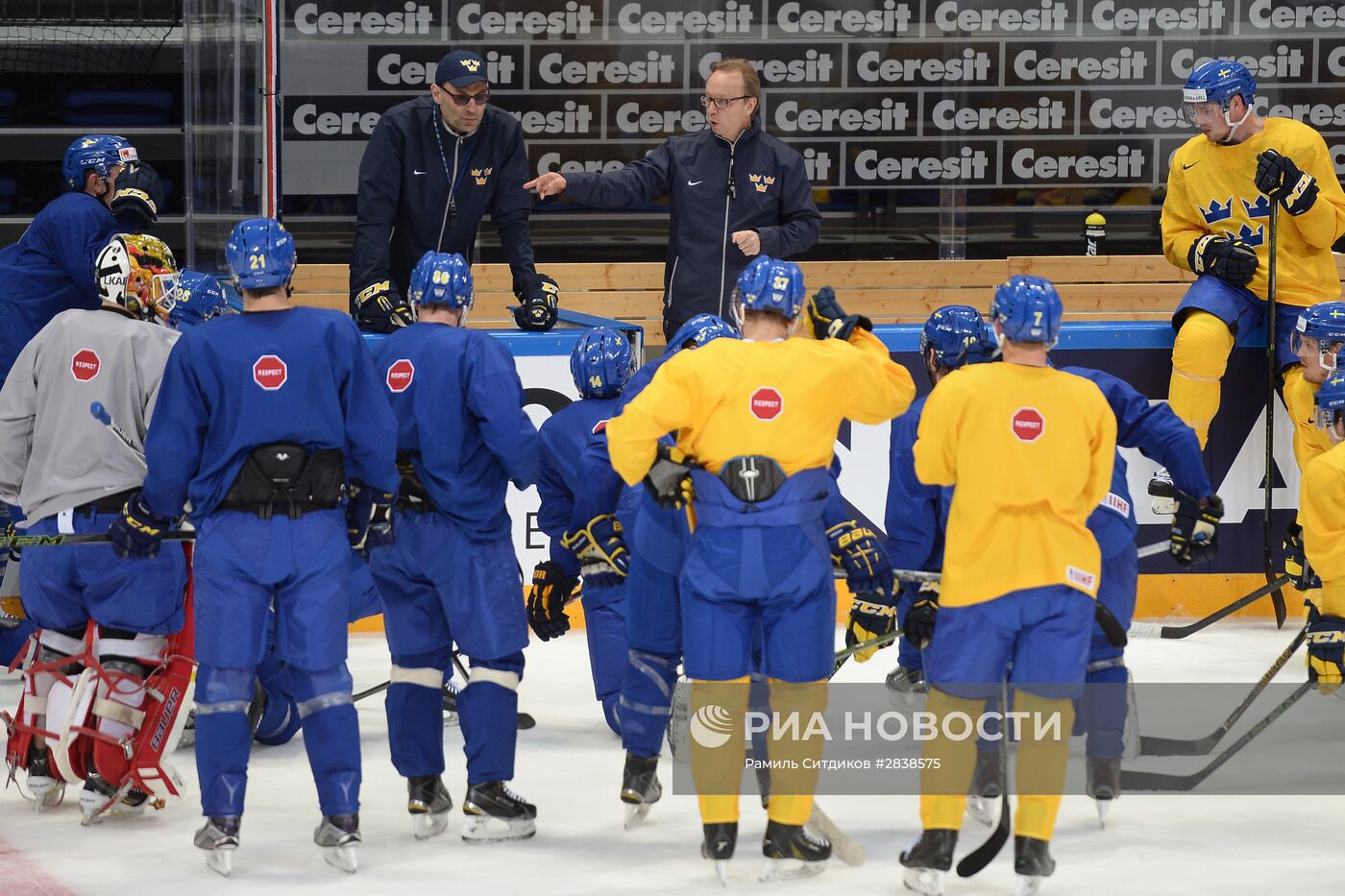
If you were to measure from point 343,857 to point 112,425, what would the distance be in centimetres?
137

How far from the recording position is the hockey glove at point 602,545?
204 inches

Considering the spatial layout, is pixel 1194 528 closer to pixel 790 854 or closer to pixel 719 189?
pixel 790 854

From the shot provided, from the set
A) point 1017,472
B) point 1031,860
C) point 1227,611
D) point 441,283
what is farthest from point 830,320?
point 1227,611

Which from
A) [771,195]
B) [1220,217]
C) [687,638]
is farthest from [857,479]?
[687,638]

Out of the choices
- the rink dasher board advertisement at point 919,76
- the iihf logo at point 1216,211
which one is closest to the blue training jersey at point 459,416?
the iihf logo at point 1216,211

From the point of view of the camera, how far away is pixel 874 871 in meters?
4.75

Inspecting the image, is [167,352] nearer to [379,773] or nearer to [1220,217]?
[379,773]

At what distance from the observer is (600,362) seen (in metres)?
5.70

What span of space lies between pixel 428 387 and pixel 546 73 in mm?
5675

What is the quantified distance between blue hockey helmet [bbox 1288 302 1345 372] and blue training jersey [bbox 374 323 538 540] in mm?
3454

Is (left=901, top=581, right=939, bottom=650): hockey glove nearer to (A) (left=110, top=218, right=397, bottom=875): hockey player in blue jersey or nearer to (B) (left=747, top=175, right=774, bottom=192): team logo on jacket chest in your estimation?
(A) (left=110, top=218, right=397, bottom=875): hockey player in blue jersey

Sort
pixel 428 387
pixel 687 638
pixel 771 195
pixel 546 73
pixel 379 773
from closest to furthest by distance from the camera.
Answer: pixel 687 638 → pixel 428 387 → pixel 379 773 → pixel 771 195 → pixel 546 73

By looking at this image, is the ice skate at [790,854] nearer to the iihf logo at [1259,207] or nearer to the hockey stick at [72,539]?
the hockey stick at [72,539]

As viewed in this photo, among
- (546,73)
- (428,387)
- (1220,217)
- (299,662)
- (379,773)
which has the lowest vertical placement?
(379,773)
